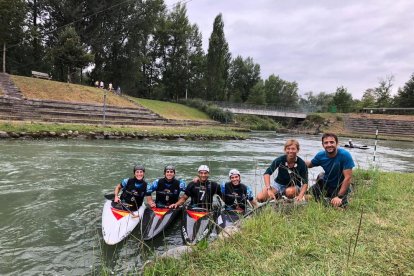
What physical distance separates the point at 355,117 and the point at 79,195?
46.5 metres

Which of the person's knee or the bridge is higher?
the bridge

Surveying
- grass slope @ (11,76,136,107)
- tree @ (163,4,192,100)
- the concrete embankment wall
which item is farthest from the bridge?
grass slope @ (11,76,136,107)

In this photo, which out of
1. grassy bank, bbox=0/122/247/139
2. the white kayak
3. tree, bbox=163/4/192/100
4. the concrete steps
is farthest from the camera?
tree, bbox=163/4/192/100

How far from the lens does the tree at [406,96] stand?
2112 inches

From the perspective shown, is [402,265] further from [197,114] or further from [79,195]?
[197,114]

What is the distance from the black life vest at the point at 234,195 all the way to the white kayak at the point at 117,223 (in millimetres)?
1669

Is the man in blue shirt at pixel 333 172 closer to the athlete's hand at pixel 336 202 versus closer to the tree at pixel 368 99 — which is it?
the athlete's hand at pixel 336 202

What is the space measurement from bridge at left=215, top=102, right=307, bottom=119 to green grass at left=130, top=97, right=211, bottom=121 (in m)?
5.91

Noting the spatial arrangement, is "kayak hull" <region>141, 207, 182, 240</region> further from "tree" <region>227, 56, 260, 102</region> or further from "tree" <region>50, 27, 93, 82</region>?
"tree" <region>227, 56, 260, 102</region>

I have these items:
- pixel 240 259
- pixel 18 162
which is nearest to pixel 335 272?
pixel 240 259

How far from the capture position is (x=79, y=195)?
7.98 meters

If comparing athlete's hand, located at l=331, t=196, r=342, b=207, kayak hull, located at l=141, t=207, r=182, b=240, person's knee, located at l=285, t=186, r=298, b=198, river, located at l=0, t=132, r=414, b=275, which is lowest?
river, located at l=0, t=132, r=414, b=275

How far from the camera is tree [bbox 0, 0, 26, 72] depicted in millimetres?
28547

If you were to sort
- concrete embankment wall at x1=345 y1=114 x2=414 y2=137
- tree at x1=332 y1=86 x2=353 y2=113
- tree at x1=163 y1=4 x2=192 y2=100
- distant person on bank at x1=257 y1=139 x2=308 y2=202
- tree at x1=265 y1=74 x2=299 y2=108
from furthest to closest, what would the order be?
tree at x1=265 y1=74 x2=299 y2=108 < tree at x1=332 y1=86 x2=353 y2=113 < tree at x1=163 y1=4 x2=192 y2=100 < concrete embankment wall at x1=345 y1=114 x2=414 y2=137 < distant person on bank at x1=257 y1=139 x2=308 y2=202
